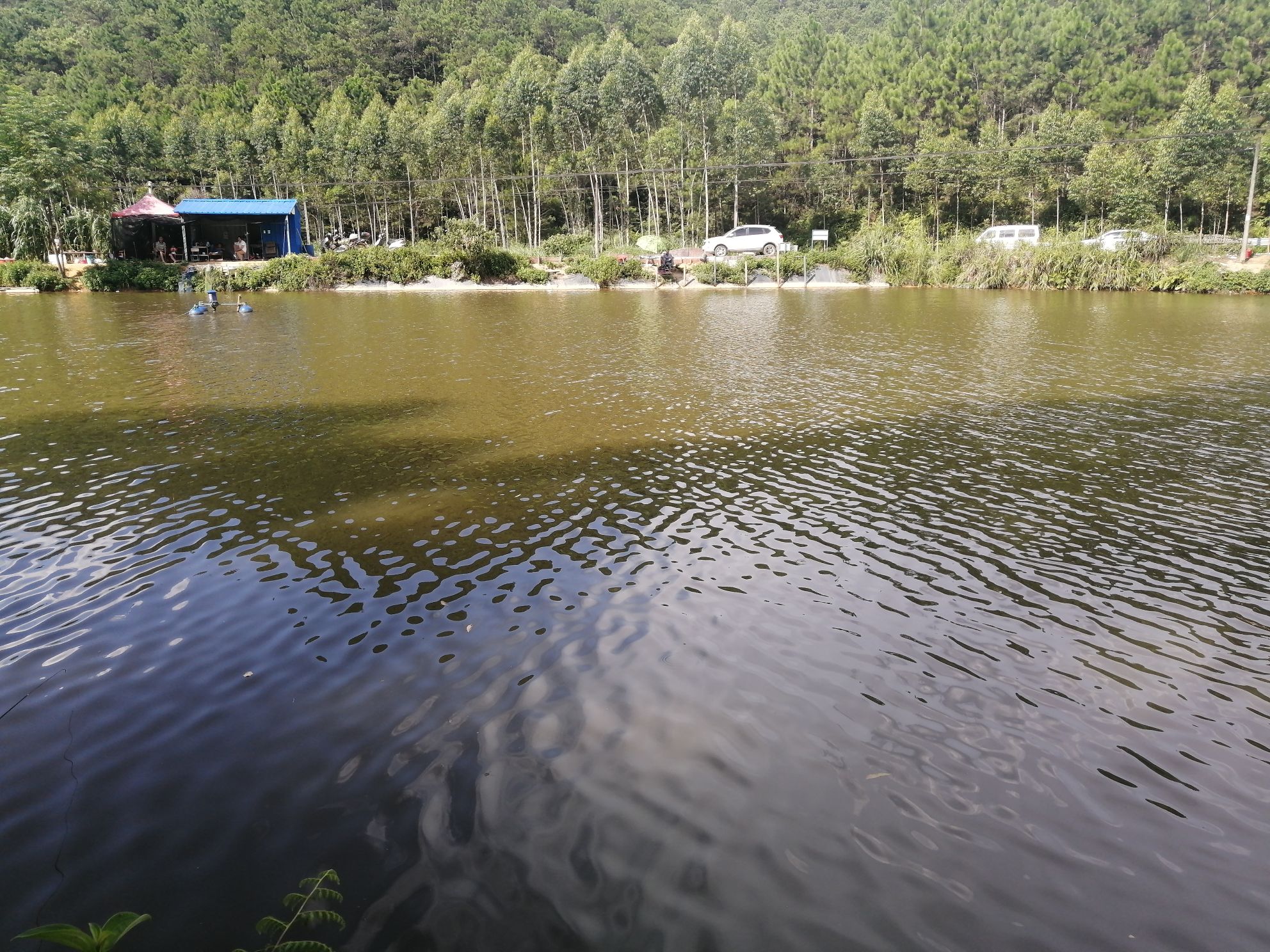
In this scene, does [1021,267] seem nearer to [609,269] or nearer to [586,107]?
[609,269]

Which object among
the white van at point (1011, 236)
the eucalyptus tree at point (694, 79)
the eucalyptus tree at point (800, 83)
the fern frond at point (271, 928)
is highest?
the eucalyptus tree at point (800, 83)

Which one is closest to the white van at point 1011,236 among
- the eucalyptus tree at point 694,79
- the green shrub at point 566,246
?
the eucalyptus tree at point 694,79

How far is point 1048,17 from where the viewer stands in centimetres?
8206

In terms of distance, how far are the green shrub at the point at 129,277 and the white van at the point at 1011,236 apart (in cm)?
5016

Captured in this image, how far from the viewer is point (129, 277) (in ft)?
156

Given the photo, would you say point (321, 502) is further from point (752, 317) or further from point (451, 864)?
point (752, 317)

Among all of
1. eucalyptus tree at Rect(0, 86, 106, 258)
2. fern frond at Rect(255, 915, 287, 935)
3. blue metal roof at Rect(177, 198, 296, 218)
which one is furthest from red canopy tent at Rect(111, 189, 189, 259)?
fern frond at Rect(255, 915, 287, 935)

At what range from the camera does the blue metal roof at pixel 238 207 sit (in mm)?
54969

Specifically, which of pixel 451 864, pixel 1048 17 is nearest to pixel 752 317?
pixel 451 864

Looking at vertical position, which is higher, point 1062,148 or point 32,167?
point 1062,148

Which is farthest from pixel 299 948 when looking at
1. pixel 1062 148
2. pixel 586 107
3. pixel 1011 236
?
pixel 586 107

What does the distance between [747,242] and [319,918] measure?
50878 millimetres

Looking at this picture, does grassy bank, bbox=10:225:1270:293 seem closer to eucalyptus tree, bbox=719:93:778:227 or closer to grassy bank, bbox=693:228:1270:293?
grassy bank, bbox=693:228:1270:293

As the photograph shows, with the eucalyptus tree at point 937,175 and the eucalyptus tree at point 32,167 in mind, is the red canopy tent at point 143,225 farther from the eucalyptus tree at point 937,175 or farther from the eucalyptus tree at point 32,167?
the eucalyptus tree at point 937,175
